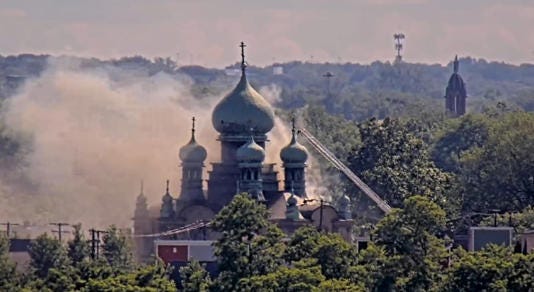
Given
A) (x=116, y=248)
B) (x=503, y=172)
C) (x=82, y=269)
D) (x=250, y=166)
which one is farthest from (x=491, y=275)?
(x=503, y=172)

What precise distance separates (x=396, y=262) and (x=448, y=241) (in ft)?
43.1

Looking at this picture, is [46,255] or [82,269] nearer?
[82,269]

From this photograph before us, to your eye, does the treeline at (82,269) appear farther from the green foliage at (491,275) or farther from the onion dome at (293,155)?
the green foliage at (491,275)

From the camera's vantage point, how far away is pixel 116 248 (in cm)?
12562

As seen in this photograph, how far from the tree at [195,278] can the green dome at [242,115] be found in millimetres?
21192

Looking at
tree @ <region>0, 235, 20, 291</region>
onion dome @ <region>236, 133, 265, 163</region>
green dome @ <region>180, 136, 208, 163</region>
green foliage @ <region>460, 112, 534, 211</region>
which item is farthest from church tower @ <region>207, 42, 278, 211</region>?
green foliage @ <region>460, 112, 534, 211</region>

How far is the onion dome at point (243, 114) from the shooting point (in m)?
130

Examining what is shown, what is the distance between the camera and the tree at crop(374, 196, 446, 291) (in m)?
99.6

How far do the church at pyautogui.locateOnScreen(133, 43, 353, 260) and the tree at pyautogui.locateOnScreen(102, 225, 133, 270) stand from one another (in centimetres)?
155

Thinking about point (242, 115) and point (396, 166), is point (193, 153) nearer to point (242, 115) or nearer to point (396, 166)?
point (242, 115)

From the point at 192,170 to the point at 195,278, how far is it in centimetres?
2657

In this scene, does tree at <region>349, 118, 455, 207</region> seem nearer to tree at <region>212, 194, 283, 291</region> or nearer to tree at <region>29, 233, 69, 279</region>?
tree at <region>29, 233, 69, 279</region>

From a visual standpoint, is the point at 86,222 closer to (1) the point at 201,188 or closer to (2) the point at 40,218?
(2) the point at 40,218

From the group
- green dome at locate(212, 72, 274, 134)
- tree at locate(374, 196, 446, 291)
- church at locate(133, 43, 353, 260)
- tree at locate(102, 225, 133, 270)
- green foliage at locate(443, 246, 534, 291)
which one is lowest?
green foliage at locate(443, 246, 534, 291)
